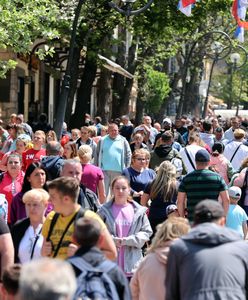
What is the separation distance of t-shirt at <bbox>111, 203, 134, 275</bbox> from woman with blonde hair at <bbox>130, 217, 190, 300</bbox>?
2.10m

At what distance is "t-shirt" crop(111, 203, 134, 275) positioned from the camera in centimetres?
895

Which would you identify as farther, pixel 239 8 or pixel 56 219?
pixel 239 8

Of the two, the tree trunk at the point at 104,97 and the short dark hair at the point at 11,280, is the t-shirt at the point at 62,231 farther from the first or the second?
the tree trunk at the point at 104,97

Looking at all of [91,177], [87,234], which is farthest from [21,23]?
[87,234]

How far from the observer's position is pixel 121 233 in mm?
8945

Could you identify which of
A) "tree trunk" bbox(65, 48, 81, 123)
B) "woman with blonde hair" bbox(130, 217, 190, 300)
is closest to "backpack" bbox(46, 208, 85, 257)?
"woman with blonde hair" bbox(130, 217, 190, 300)

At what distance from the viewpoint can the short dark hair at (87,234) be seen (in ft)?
19.0

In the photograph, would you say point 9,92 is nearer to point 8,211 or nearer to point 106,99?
point 106,99

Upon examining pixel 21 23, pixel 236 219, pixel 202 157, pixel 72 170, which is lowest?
pixel 236 219

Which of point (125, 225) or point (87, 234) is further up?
point (87, 234)

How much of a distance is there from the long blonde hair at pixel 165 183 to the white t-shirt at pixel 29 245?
3.11 metres

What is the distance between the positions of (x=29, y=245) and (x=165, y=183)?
3302 millimetres

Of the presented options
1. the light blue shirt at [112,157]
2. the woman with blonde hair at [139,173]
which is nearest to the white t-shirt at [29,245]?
the woman with blonde hair at [139,173]

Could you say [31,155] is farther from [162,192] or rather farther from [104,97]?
[104,97]
